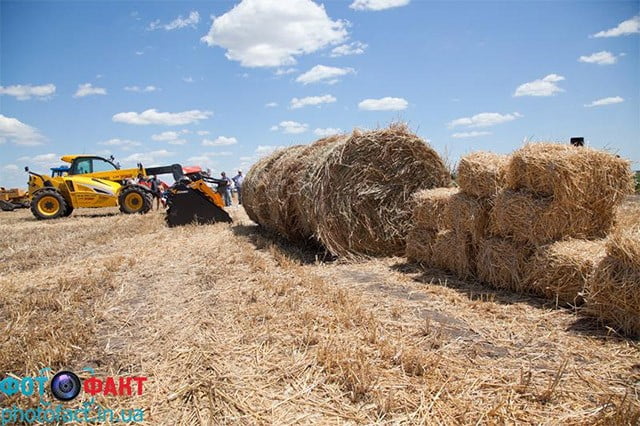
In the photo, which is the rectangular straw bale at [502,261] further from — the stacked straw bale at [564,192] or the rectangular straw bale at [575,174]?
the rectangular straw bale at [575,174]

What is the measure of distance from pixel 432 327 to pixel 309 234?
4128 mm

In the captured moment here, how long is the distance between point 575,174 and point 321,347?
10.2ft

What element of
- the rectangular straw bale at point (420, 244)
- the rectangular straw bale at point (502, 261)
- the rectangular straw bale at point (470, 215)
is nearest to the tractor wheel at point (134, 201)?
the rectangular straw bale at point (420, 244)

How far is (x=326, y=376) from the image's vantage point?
2.71 m

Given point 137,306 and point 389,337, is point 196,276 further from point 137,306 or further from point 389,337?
point 389,337

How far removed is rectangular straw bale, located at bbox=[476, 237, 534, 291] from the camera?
4.49 meters

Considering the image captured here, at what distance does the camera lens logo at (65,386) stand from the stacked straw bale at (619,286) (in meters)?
3.93

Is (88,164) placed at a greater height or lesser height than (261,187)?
greater

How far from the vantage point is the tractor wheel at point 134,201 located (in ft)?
48.5

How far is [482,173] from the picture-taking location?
5.02 meters

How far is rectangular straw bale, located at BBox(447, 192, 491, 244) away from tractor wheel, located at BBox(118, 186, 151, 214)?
40.4 ft

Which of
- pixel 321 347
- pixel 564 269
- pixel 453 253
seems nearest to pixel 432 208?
pixel 453 253

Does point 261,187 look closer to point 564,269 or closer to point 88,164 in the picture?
point 564,269

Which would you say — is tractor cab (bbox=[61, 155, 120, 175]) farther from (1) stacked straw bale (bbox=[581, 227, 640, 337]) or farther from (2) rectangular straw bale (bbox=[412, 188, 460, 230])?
(1) stacked straw bale (bbox=[581, 227, 640, 337])
